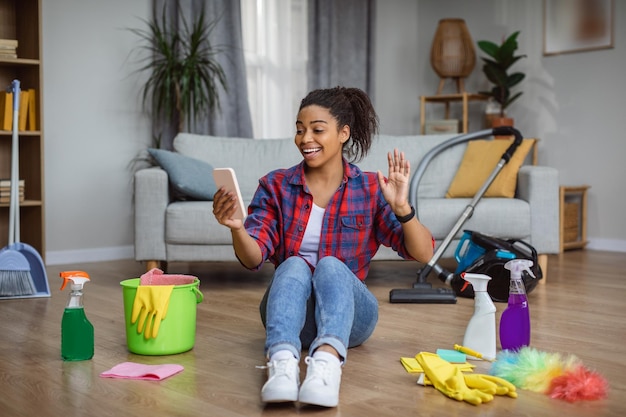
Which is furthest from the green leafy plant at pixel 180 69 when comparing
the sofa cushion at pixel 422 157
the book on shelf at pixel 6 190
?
the sofa cushion at pixel 422 157

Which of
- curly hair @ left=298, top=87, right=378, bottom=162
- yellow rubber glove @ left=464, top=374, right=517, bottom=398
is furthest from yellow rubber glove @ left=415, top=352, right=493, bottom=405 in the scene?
curly hair @ left=298, top=87, right=378, bottom=162

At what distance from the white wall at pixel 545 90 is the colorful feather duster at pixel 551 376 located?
387cm

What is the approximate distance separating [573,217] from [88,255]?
11.1 feet

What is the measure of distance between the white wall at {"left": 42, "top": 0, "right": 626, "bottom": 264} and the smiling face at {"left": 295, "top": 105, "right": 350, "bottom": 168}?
3020mm

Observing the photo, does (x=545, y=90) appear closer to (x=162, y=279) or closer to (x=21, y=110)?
(x=21, y=110)

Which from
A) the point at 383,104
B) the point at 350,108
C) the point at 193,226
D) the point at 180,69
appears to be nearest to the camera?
the point at 350,108

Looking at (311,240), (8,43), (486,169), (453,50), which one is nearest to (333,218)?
(311,240)

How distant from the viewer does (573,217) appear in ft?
18.7

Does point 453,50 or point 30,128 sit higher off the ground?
point 453,50

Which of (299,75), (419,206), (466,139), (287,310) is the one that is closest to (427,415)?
(287,310)

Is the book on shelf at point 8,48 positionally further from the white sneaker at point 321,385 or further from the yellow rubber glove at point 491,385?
the yellow rubber glove at point 491,385

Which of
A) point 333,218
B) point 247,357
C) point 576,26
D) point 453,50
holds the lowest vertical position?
point 247,357

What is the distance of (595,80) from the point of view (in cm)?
575

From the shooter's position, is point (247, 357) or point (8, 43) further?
point (8, 43)
